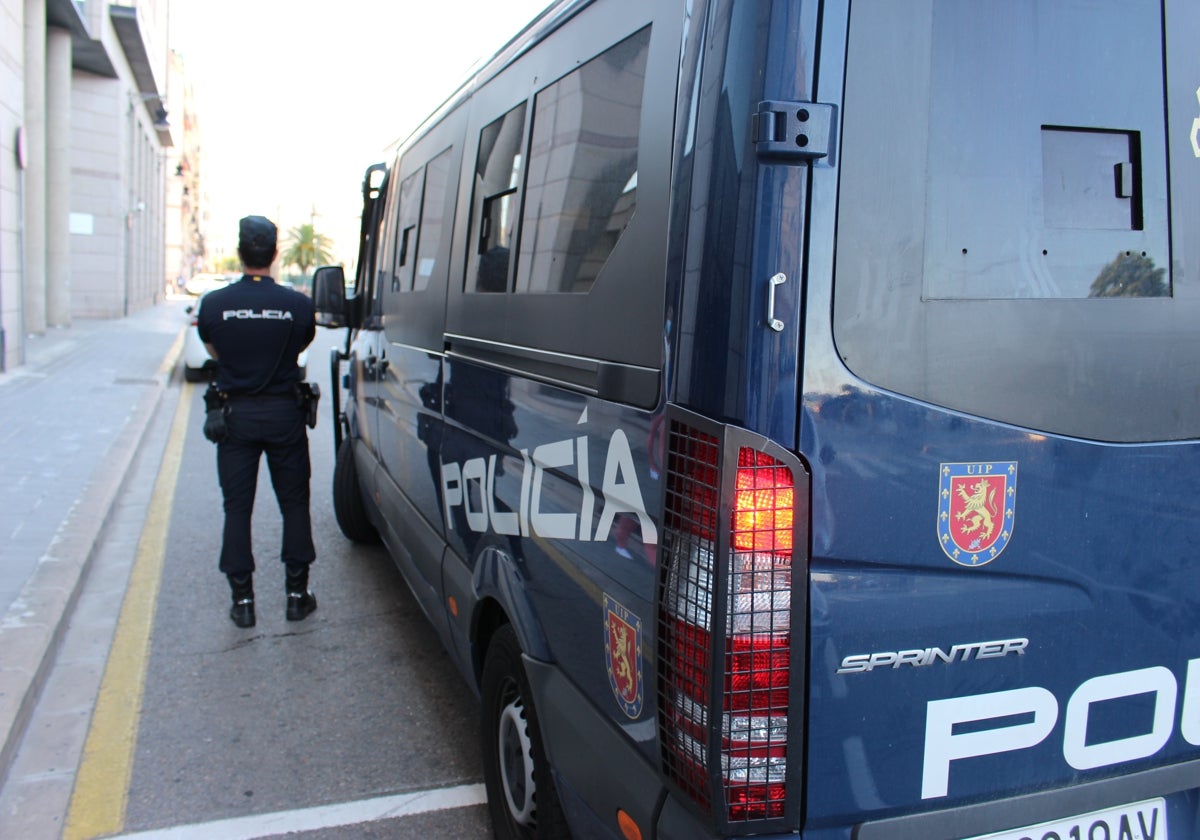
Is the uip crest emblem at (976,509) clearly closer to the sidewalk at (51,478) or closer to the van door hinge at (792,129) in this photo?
the van door hinge at (792,129)

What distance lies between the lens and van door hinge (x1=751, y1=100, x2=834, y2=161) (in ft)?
5.13

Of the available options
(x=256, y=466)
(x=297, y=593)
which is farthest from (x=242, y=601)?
(x=256, y=466)

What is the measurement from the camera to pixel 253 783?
11.2 ft

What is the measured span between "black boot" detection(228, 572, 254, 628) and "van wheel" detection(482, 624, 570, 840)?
233cm

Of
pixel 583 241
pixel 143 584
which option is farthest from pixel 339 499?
pixel 583 241

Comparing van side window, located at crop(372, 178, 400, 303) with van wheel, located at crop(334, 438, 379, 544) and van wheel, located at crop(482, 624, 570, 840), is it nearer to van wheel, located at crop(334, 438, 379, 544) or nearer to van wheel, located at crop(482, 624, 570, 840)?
van wheel, located at crop(334, 438, 379, 544)

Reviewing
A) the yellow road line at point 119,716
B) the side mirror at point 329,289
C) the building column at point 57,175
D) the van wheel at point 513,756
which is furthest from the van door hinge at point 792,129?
the building column at point 57,175

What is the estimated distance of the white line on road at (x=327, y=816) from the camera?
310 cm

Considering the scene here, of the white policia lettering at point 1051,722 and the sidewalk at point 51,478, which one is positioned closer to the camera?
the white policia lettering at point 1051,722

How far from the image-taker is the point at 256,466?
4918mm

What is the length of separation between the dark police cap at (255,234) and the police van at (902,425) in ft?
10.1

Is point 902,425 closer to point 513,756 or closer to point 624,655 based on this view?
point 624,655

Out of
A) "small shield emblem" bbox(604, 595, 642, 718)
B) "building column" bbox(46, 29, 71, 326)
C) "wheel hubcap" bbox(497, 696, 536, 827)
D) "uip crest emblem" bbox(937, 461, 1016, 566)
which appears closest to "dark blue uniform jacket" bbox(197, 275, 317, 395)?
"wheel hubcap" bbox(497, 696, 536, 827)

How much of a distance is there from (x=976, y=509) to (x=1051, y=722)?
17.7 inches
